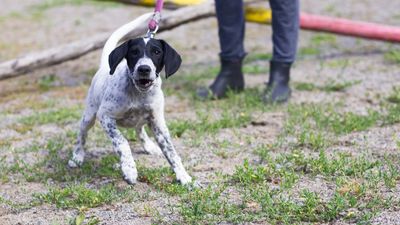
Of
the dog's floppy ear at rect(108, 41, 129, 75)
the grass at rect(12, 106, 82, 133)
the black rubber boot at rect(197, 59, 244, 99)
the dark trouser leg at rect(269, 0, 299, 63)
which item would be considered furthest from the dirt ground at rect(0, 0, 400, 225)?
the dog's floppy ear at rect(108, 41, 129, 75)

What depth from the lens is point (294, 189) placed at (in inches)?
164

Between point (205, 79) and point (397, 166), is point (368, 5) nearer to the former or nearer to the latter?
point (205, 79)

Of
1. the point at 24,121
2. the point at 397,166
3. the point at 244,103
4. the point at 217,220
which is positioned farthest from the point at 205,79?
the point at 217,220

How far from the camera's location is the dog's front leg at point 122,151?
428 cm

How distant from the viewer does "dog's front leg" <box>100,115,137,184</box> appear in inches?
168

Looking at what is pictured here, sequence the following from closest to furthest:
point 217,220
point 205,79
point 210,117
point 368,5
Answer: point 217,220 → point 210,117 → point 205,79 → point 368,5

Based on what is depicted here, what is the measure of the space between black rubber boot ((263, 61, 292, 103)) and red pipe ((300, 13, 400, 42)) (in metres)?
1.39

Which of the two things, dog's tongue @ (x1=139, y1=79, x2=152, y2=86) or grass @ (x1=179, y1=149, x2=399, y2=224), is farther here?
dog's tongue @ (x1=139, y1=79, x2=152, y2=86)

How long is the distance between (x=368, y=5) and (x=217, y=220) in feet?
24.4

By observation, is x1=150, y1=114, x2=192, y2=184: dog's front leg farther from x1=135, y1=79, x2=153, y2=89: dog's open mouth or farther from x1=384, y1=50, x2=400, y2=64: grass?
x1=384, y1=50, x2=400, y2=64: grass

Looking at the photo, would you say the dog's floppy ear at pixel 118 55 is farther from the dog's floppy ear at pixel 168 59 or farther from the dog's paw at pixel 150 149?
the dog's paw at pixel 150 149

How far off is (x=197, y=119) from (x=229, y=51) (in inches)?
34.5

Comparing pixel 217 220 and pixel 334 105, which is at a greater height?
pixel 217 220

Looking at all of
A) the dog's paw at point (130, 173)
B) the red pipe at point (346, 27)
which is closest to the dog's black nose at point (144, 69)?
the dog's paw at point (130, 173)
